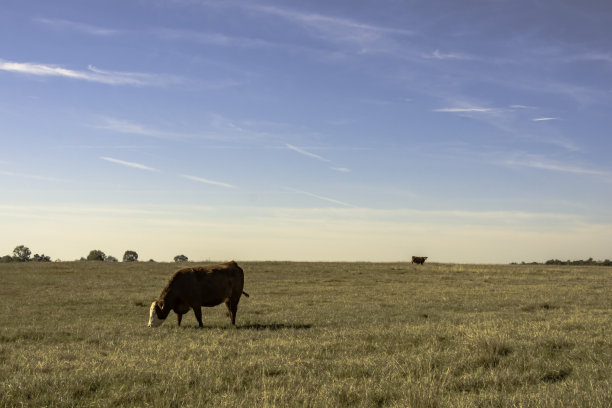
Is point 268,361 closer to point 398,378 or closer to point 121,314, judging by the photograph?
point 398,378

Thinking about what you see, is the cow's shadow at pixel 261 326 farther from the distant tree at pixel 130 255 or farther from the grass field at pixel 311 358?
the distant tree at pixel 130 255

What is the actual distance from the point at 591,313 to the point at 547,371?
468 inches

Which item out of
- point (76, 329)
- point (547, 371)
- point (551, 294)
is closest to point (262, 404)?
point (547, 371)

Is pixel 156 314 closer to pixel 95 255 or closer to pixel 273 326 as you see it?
pixel 273 326

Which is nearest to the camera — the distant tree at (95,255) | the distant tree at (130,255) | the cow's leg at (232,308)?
the cow's leg at (232,308)

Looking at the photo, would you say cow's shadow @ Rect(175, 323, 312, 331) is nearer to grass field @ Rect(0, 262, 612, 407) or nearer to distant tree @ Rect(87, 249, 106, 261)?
grass field @ Rect(0, 262, 612, 407)

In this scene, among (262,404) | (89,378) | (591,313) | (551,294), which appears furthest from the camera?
(551,294)

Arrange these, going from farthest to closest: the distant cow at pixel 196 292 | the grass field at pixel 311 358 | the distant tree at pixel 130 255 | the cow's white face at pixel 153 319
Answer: the distant tree at pixel 130 255 → the distant cow at pixel 196 292 → the cow's white face at pixel 153 319 → the grass field at pixel 311 358

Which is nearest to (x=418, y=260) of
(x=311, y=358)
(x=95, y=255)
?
(x=95, y=255)

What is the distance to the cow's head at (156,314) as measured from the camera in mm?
15977

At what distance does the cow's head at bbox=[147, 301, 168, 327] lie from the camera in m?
16.0

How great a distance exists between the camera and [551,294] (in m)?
27.8

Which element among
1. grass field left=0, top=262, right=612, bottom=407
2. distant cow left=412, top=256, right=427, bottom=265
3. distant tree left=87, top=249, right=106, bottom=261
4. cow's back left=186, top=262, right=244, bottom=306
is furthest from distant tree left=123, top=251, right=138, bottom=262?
cow's back left=186, top=262, right=244, bottom=306

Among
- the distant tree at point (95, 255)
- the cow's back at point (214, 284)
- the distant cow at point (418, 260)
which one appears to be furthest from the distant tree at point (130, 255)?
the cow's back at point (214, 284)
